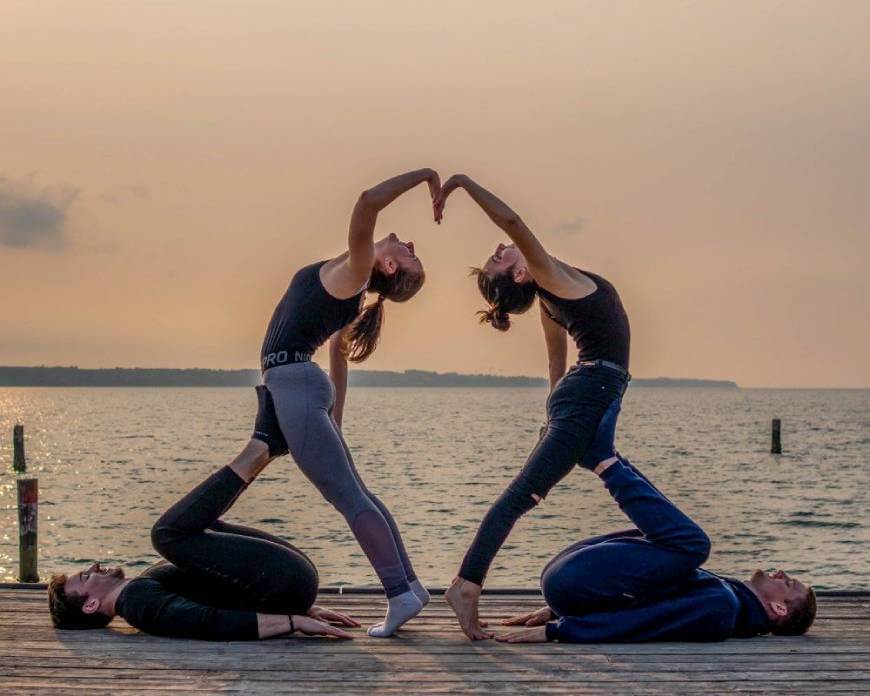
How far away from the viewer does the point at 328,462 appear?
7164mm

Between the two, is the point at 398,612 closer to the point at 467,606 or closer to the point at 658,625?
the point at 467,606

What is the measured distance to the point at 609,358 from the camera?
7.39 metres

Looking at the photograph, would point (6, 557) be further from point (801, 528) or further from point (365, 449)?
point (365, 449)

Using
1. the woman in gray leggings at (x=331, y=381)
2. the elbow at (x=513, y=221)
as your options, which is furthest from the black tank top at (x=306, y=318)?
the elbow at (x=513, y=221)

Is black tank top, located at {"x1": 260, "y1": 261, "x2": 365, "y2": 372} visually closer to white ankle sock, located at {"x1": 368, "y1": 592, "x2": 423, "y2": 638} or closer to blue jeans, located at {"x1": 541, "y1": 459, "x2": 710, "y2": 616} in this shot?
white ankle sock, located at {"x1": 368, "y1": 592, "x2": 423, "y2": 638}

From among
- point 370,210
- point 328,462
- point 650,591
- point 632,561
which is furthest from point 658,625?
point 370,210

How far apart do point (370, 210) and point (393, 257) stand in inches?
23.7

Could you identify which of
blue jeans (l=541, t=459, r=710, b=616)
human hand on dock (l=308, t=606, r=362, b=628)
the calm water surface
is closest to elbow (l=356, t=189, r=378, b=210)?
blue jeans (l=541, t=459, r=710, b=616)

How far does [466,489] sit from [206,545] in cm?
3256

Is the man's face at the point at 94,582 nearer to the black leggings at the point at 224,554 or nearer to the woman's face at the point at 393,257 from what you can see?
the black leggings at the point at 224,554

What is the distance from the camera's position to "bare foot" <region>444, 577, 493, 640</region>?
282 inches

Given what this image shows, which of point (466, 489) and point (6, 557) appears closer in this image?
point (6, 557)

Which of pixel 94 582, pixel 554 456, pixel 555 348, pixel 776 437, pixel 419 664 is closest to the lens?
pixel 419 664

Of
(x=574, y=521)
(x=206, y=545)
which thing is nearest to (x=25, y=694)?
(x=206, y=545)
